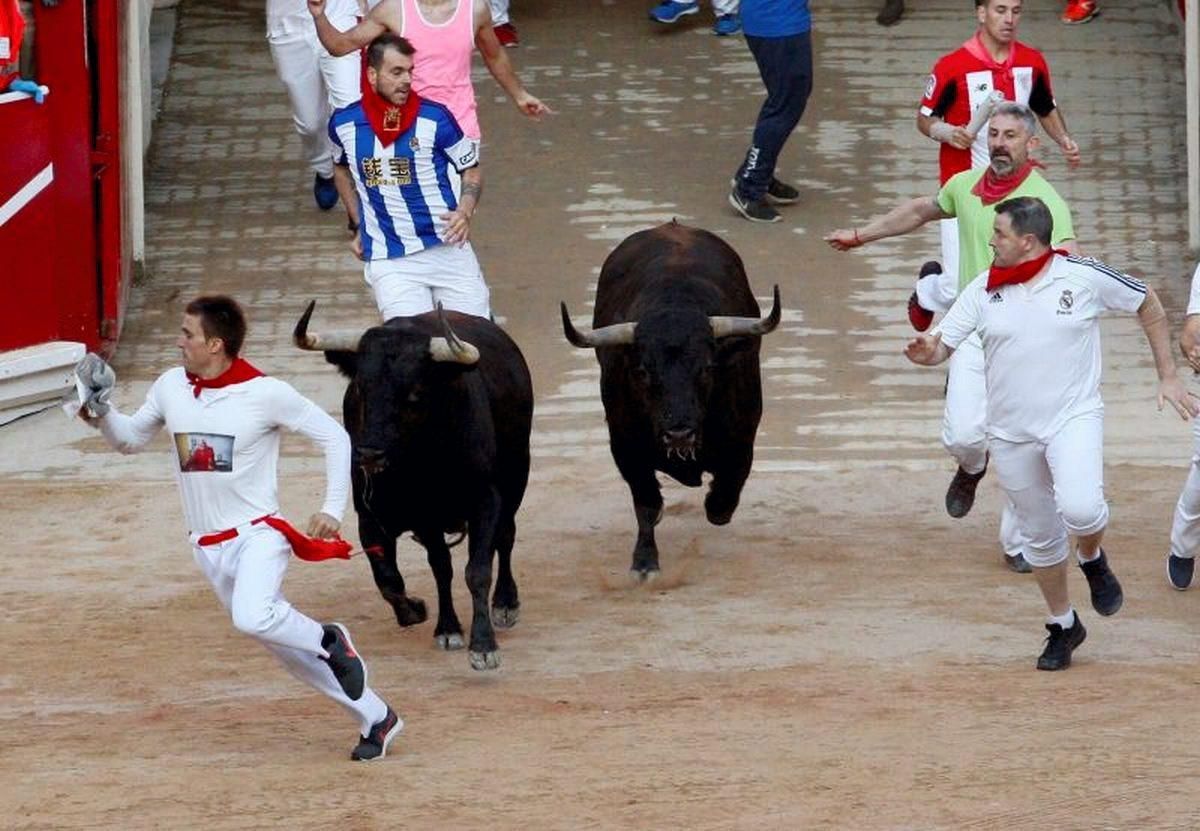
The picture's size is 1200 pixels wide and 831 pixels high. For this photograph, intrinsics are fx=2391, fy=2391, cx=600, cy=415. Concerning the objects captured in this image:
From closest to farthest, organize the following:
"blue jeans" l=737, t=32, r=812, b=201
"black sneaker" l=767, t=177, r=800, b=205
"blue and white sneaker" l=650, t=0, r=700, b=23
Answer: "blue jeans" l=737, t=32, r=812, b=201, "black sneaker" l=767, t=177, r=800, b=205, "blue and white sneaker" l=650, t=0, r=700, b=23

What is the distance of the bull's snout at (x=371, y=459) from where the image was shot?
28.4ft

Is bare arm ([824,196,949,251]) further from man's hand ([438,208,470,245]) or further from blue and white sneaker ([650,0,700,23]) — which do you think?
blue and white sneaker ([650,0,700,23])

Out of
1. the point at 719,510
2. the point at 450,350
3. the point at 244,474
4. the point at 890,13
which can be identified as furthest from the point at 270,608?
the point at 890,13

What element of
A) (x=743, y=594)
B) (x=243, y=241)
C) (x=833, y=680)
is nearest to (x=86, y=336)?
(x=243, y=241)

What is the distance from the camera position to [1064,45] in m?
17.0

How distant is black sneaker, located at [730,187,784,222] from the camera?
14.8 m

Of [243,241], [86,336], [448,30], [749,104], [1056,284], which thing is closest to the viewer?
[1056,284]

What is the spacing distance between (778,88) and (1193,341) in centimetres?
558

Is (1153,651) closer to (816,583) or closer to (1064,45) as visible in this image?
(816,583)

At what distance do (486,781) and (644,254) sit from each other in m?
3.83

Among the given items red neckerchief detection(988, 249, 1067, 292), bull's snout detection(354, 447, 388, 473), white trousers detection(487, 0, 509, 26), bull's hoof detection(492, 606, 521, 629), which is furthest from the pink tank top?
white trousers detection(487, 0, 509, 26)

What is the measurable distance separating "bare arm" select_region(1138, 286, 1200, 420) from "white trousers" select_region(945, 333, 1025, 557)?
4.32 feet

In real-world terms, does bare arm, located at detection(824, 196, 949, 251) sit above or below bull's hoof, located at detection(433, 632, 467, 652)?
above

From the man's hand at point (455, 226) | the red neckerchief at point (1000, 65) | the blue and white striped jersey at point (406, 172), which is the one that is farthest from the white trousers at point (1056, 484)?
the red neckerchief at point (1000, 65)
